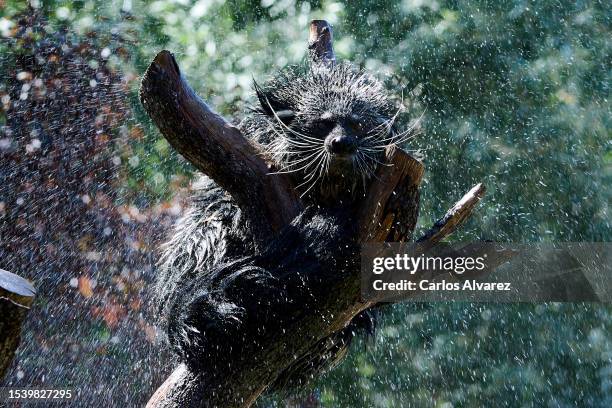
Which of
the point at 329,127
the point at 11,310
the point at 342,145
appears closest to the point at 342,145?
the point at 342,145

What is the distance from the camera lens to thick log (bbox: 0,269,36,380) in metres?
1.79

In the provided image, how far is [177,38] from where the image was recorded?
6055mm

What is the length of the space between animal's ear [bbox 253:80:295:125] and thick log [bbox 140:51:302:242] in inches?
8.8

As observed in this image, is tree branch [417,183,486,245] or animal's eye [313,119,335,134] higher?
animal's eye [313,119,335,134]

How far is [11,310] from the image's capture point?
181 centimetres

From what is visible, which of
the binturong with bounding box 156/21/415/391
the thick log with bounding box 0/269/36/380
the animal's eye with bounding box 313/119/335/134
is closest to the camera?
the thick log with bounding box 0/269/36/380

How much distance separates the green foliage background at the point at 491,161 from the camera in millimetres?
5430

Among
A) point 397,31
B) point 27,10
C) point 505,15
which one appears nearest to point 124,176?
point 27,10

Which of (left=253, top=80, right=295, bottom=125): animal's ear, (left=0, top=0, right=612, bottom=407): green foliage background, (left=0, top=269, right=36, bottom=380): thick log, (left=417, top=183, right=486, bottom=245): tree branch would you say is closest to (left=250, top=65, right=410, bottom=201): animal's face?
(left=253, top=80, right=295, bottom=125): animal's ear

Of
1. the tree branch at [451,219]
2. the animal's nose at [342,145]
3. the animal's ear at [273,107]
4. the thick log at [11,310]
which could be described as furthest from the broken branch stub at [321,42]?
the thick log at [11,310]

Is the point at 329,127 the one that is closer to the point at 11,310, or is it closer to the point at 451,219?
the point at 451,219

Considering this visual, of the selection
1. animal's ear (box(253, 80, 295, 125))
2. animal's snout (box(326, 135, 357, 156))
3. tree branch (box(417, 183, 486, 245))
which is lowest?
tree branch (box(417, 183, 486, 245))

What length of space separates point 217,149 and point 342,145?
0.38 m

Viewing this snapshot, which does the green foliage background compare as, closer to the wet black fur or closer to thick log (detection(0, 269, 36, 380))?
the wet black fur
